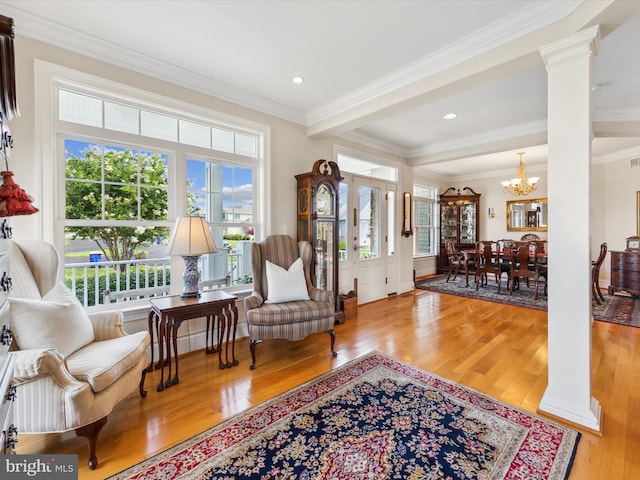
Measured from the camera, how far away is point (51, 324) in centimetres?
165

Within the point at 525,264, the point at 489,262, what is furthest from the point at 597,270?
the point at 489,262

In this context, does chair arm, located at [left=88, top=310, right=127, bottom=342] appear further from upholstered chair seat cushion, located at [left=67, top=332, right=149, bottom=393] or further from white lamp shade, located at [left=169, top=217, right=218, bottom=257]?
white lamp shade, located at [left=169, top=217, right=218, bottom=257]

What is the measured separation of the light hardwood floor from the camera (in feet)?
5.50

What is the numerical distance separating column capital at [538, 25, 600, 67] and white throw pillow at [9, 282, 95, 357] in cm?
352

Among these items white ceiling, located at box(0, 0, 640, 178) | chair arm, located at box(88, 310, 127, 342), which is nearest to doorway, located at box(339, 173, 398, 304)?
white ceiling, located at box(0, 0, 640, 178)

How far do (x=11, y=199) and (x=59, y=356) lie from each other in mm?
781

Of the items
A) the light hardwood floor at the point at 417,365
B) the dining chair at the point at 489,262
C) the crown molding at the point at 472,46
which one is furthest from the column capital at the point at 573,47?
the dining chair at the point at 489,262

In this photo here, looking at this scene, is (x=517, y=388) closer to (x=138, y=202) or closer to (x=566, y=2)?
(x=566, y=2)

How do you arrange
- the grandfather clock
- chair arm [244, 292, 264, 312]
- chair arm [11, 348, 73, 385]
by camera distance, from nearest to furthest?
chair arm [11, 348, 73, 385]
chair arm [244, 292, 264, 312]
the grandfather clock

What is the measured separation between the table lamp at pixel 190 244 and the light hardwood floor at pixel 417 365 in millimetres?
766

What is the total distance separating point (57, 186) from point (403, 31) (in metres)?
2.99

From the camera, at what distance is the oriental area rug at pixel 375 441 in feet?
4.97

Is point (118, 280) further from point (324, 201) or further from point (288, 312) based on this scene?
point (324, 201)

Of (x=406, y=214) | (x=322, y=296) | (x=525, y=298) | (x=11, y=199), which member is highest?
(x=406, y=214)
